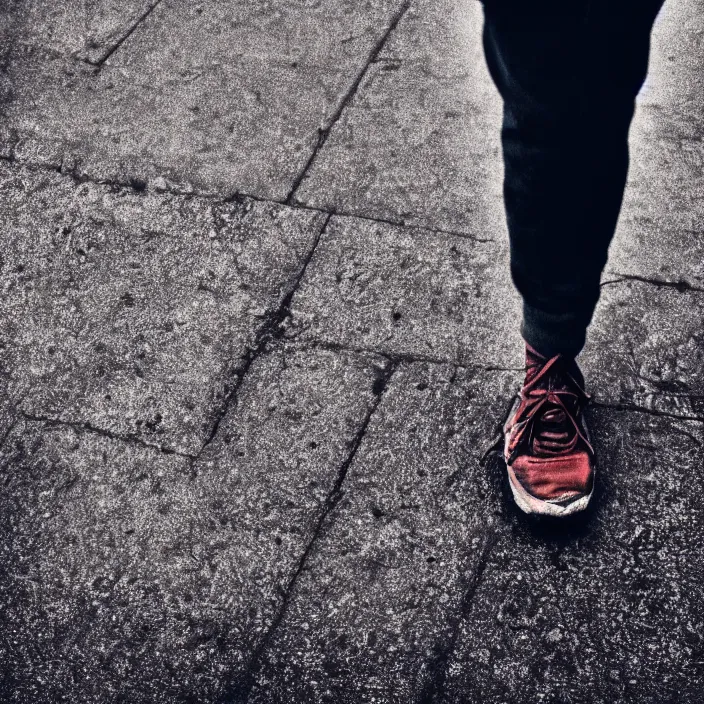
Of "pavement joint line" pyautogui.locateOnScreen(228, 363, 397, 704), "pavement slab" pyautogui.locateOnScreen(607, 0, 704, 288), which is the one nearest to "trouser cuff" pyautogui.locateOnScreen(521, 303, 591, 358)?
"pavement joint line" pyautogui.locateOnScreen(228, 363, 397, 704)

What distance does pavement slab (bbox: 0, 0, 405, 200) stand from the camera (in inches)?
100

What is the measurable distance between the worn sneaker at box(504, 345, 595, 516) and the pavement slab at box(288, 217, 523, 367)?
28 cm

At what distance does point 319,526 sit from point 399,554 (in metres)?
0.19

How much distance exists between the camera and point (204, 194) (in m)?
2.45

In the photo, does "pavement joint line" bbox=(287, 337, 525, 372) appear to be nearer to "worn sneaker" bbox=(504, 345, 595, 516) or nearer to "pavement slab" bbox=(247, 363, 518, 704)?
"pavement slab" bbox=(247, 363, 518, 704)

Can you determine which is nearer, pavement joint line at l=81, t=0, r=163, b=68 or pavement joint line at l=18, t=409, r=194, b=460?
pavement joint line at l=18, t=409, r=194, b=460

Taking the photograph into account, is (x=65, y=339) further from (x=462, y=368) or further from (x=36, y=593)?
(x=462, y=368)

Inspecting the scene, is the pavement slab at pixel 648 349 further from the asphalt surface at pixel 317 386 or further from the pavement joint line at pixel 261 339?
the pavement joint line at pixel 261 339

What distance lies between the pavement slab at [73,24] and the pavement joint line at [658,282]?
6.57 ft

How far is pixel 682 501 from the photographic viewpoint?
171 centimetres

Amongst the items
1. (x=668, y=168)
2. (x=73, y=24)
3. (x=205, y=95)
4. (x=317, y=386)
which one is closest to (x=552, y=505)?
(x=317, y=386)

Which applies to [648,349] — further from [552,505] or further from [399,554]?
[399,554]

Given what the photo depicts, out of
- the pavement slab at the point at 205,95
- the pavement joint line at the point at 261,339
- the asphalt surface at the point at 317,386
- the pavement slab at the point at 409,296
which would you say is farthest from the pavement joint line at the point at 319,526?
the pavement slab at the point at 205,95

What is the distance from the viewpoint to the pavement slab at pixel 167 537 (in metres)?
1.59
